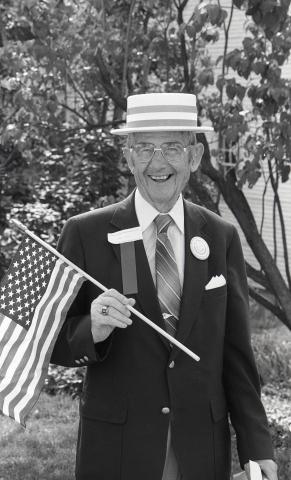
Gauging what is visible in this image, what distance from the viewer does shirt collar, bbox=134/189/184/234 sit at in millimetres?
3123

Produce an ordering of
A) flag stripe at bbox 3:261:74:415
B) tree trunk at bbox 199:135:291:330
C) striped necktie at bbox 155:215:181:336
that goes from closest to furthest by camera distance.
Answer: striped necktie at bbox 155:215:181:336 → flag stripe at bbox 3:261:74:415 → tree trunk at bbox 199:135:291:330

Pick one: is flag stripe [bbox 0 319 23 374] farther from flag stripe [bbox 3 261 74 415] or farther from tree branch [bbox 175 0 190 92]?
tree branch [bbox 175 0 190 92]

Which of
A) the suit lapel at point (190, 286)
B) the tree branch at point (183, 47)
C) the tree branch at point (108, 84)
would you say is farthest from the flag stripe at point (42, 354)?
the tree branch at point (183, 47)

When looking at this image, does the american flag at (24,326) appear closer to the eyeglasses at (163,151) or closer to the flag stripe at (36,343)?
the flag stripe at (36,343)

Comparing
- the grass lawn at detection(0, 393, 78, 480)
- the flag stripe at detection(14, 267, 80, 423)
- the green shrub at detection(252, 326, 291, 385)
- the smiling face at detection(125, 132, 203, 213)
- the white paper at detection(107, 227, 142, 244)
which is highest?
the smiling face at detection(125, 132, 203, 213)

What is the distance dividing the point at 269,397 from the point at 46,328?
453 centimetres

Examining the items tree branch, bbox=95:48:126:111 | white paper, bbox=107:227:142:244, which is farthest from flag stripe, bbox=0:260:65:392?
tree branch, bbox=95:48:126:111

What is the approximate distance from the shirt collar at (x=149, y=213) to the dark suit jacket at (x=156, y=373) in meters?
0.03

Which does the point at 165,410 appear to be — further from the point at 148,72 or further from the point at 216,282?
the point at 148,72

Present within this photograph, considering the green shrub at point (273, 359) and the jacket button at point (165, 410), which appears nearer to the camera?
the jacket button at point (165, 410)

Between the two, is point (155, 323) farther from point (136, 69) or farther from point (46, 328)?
point (136, 69)

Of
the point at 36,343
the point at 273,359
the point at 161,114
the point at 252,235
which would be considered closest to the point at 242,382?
the point at 36,343

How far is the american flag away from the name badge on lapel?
267mm

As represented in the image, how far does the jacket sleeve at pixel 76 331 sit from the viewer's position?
2.94 meters
